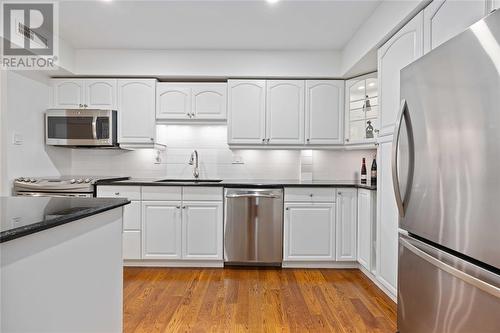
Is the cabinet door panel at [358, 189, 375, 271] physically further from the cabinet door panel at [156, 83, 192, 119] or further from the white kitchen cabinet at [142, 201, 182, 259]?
the cabinet door panel at [156, 83, 192, 119]

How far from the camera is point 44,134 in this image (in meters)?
3.56

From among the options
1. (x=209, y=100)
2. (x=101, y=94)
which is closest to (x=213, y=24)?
(x=209, y=100)

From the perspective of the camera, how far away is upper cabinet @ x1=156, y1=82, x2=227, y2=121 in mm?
3590

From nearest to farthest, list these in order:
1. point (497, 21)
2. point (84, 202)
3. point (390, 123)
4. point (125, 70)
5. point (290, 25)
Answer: point (497, 21)
point (84, 202)
point (390, 123)
point (290, 25)
point (125, 70)

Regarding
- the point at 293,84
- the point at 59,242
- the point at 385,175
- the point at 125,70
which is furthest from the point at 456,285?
the point at 125,70

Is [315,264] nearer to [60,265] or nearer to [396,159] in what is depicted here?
[396,159]

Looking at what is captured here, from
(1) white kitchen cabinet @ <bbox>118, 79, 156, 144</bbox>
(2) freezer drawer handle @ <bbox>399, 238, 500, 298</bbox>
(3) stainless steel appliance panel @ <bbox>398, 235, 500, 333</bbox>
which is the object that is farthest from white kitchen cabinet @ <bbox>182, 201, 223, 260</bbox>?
(2) freezer drawer handle @ <bbox>399, 238, 500, 298</bbox>

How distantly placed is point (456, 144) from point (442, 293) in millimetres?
628

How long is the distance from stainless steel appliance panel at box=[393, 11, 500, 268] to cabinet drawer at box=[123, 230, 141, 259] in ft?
8.79

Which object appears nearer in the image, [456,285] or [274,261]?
[456,285]

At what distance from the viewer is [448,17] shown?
1656 millimetres

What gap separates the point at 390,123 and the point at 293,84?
1461 millimetres

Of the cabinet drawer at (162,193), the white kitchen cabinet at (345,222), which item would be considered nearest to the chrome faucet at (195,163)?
the cabinet drawer at (162,193)

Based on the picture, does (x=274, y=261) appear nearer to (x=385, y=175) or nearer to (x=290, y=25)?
(x=385, y=175)
